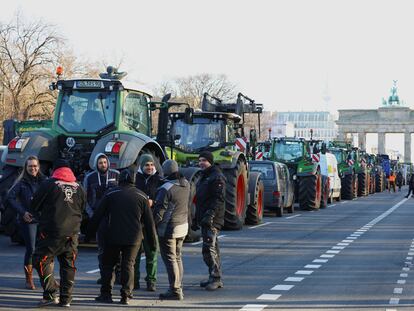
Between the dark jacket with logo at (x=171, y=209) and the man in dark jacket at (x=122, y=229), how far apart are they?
0.52 meters

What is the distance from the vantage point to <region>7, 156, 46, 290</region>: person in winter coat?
1237cm

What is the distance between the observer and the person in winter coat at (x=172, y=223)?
38.2 feet

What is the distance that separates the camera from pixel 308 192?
117 ft

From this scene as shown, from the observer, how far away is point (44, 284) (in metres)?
11.0

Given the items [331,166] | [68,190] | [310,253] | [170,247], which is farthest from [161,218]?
[331,166]

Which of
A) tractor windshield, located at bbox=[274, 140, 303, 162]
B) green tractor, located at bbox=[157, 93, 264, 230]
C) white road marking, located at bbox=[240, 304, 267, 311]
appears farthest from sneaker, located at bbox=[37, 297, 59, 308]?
tractor windshield, located at bbox=[274, 140, 303, 162]

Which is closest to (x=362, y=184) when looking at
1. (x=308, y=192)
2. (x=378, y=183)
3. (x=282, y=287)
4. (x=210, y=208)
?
(x=378, y=183)

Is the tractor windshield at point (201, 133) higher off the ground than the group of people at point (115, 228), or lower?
higher

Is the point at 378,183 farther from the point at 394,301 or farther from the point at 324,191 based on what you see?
the point at 394,301

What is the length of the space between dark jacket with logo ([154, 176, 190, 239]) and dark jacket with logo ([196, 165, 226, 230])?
0.92 m

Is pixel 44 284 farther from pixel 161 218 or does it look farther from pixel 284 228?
pixel 284 228

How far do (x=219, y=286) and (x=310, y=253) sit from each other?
5.75 meters

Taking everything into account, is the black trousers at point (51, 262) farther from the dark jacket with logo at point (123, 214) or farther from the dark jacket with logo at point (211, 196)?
the dark jacket with logo at point (211, 196)

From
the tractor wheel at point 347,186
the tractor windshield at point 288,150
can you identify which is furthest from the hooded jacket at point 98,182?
the tractor wheel at point 347,186
